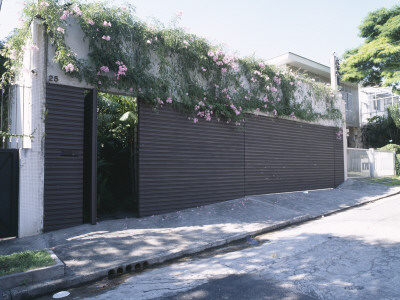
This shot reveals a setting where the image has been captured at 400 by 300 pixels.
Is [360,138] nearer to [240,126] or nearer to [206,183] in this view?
[240,126]

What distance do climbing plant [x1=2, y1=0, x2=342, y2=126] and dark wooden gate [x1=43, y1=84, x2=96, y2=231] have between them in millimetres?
686

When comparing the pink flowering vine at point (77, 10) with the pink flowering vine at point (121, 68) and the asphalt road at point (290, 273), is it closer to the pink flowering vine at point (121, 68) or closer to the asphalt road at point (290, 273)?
the pink flowering vine at point (121, 68)

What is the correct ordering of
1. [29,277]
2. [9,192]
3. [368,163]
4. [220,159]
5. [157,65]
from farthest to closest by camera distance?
[368,163] < [220,159] < [157,65] < [9,192] < [29,277]

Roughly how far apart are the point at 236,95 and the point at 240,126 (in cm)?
109

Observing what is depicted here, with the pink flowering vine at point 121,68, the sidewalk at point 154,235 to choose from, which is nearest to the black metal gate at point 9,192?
the sidewalk at point 154,235

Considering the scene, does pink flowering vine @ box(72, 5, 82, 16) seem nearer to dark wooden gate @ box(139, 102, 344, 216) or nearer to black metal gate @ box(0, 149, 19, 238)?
dark wooden gate @ box(139, 102, 344, 216)

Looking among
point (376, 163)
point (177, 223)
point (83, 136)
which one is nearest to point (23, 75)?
point (83, 136)

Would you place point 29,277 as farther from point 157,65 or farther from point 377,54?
point 377,54

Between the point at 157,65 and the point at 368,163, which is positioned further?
the point at 368,163

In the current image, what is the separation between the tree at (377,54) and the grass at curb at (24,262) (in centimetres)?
2319

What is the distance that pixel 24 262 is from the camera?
442cm

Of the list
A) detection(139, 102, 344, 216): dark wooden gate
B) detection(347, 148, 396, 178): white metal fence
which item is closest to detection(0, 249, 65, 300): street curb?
detection(139, 102, 344, 216): dark wooden gate

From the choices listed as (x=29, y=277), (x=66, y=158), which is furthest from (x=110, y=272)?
(x=66, y=158)

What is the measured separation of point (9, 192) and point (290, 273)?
5892 mm
